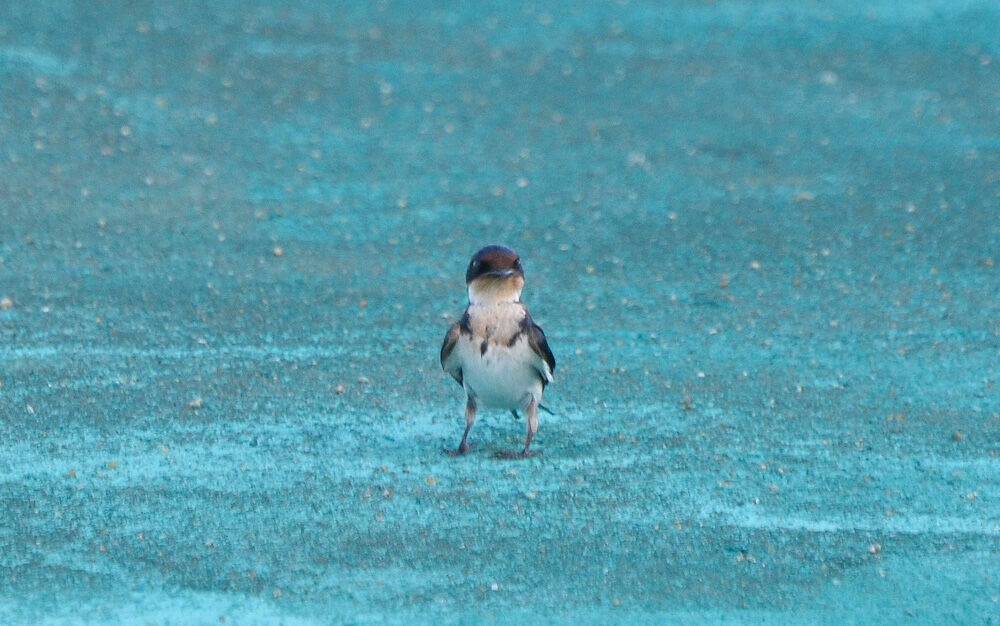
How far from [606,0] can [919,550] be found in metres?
9.21

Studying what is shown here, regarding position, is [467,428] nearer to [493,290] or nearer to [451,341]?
[451,341]

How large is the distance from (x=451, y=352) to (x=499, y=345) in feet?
0.83

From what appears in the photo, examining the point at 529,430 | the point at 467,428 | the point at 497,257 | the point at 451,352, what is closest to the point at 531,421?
the point at 529,430

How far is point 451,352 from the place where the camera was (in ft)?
19.8

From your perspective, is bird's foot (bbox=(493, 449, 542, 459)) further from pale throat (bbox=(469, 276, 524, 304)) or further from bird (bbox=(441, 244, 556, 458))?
pale throat (bbox=(469, 276, 524, 304))

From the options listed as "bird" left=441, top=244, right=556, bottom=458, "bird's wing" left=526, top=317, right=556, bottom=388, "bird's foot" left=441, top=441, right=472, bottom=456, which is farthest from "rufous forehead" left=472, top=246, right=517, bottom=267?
"bird's foot" left=441, top=441, right=472, bottom=456

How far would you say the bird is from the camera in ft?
19.3

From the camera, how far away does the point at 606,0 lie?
13430mm

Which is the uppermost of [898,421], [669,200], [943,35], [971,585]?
[943,35]

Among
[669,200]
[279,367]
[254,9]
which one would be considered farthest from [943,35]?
[279,367]

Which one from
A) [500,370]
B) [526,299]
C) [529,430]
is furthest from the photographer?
[526,299]

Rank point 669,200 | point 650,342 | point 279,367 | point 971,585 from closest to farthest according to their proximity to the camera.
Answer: point 971,585 < point 279,367 < point 650,342 < point 669,200

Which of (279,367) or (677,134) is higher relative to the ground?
(677,134)

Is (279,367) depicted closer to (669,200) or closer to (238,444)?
(238,444)
